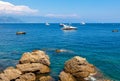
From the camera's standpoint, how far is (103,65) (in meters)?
50.3

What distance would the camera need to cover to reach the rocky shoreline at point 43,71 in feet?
129

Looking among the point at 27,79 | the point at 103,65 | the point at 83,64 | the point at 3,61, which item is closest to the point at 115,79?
the point at 83,64

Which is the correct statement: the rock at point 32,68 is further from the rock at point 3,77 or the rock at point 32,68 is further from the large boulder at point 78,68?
the large boulder at point 78,68

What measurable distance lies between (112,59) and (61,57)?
12.5m

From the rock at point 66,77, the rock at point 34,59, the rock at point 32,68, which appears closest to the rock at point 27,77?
the rock at point 32,68

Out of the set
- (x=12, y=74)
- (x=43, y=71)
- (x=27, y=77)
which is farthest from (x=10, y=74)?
(x=43, y=71)

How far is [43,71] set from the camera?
44625 mm

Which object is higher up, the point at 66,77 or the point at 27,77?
the point at 66,77

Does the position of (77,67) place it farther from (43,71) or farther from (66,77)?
(43,71)

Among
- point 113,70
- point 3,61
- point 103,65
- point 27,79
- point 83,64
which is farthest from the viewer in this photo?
point 3,61

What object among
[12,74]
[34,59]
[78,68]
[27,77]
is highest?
[34,59]

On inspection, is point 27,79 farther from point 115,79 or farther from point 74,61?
point 115,79

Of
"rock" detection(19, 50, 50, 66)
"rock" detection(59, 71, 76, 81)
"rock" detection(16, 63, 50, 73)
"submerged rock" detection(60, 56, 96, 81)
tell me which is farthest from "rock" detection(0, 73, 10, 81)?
"submerged rock" detection(60, 56, 96, 81)

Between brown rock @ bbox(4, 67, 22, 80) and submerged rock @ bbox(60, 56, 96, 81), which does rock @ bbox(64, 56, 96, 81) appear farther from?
brown rock @ bbox(4, 67, 22, 80)
